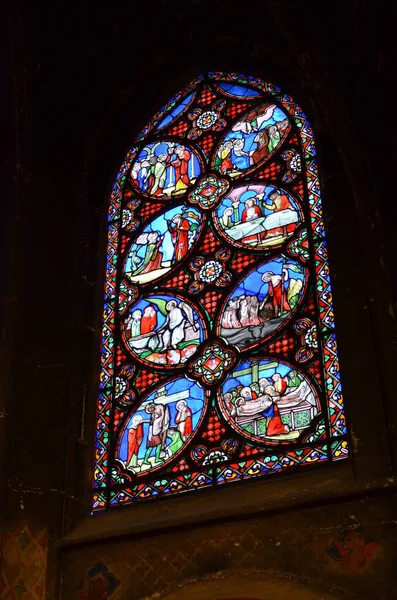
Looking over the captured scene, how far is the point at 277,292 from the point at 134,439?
1.46 metres

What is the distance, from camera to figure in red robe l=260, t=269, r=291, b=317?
6.92 metres

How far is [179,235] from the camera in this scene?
7805 mm

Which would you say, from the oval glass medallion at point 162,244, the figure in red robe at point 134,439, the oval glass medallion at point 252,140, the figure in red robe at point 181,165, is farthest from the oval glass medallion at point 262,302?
the figure in red robe at point 181,165

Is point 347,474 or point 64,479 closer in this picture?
point 347,474

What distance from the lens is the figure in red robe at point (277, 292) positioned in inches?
273

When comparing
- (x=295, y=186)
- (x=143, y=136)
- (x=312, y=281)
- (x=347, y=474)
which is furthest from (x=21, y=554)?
(x=143, y=136)

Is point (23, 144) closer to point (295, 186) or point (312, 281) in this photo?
point (295, 186)

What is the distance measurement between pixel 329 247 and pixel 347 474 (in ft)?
5.71

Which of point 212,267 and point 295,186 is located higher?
point 295,186

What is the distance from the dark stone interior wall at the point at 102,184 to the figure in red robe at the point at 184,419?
27.3 inches

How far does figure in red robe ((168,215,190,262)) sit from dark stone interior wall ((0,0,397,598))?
64 centimetres

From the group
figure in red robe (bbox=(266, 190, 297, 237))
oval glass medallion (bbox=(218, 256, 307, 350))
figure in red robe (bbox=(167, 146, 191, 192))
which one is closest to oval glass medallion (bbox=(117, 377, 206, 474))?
oval glass medallion (bbox=(218, 256, 307, 350))

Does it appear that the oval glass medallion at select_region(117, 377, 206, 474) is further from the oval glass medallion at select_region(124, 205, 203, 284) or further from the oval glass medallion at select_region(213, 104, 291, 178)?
the oval glass medallion at select_region(213, 104, 291, 178)

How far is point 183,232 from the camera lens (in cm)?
780
